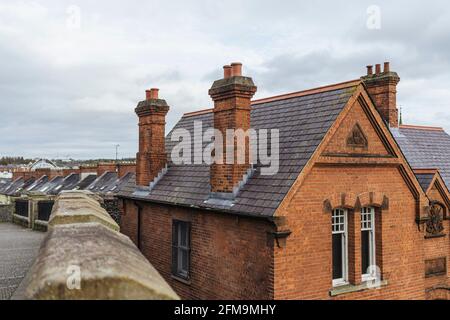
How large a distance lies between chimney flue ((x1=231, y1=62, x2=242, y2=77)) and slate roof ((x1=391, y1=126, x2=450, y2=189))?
9457mm

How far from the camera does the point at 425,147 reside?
18.1 m

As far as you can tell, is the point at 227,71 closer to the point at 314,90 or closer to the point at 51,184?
the point at 314,90

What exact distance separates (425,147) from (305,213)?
11.4 m

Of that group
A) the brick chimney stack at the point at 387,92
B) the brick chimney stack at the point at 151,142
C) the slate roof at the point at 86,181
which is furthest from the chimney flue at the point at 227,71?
the slate roof at the point at 86,181

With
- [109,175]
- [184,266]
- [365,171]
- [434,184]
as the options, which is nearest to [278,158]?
[365,171]

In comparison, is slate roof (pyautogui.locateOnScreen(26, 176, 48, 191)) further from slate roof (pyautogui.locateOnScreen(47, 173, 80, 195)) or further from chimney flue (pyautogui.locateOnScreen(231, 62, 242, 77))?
chimney flue (pyautogui.locateOnScreen(231, 62, 242, 77))

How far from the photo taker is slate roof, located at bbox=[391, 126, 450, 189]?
16922 mm

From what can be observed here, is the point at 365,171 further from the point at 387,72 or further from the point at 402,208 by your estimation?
the point at 387,72

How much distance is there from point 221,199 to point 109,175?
32.4 m

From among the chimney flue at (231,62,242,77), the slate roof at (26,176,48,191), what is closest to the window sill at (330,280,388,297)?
the chimney flue at (231,62,242,77)

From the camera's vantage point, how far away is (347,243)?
399 inches

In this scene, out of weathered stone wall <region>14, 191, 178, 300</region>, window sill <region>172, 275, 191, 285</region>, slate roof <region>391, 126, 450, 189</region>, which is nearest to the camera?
weathered stone wall <region>14, 191, 178, 300</region>

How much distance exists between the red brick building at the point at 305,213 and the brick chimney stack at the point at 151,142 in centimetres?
140

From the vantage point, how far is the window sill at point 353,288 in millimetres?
9436
